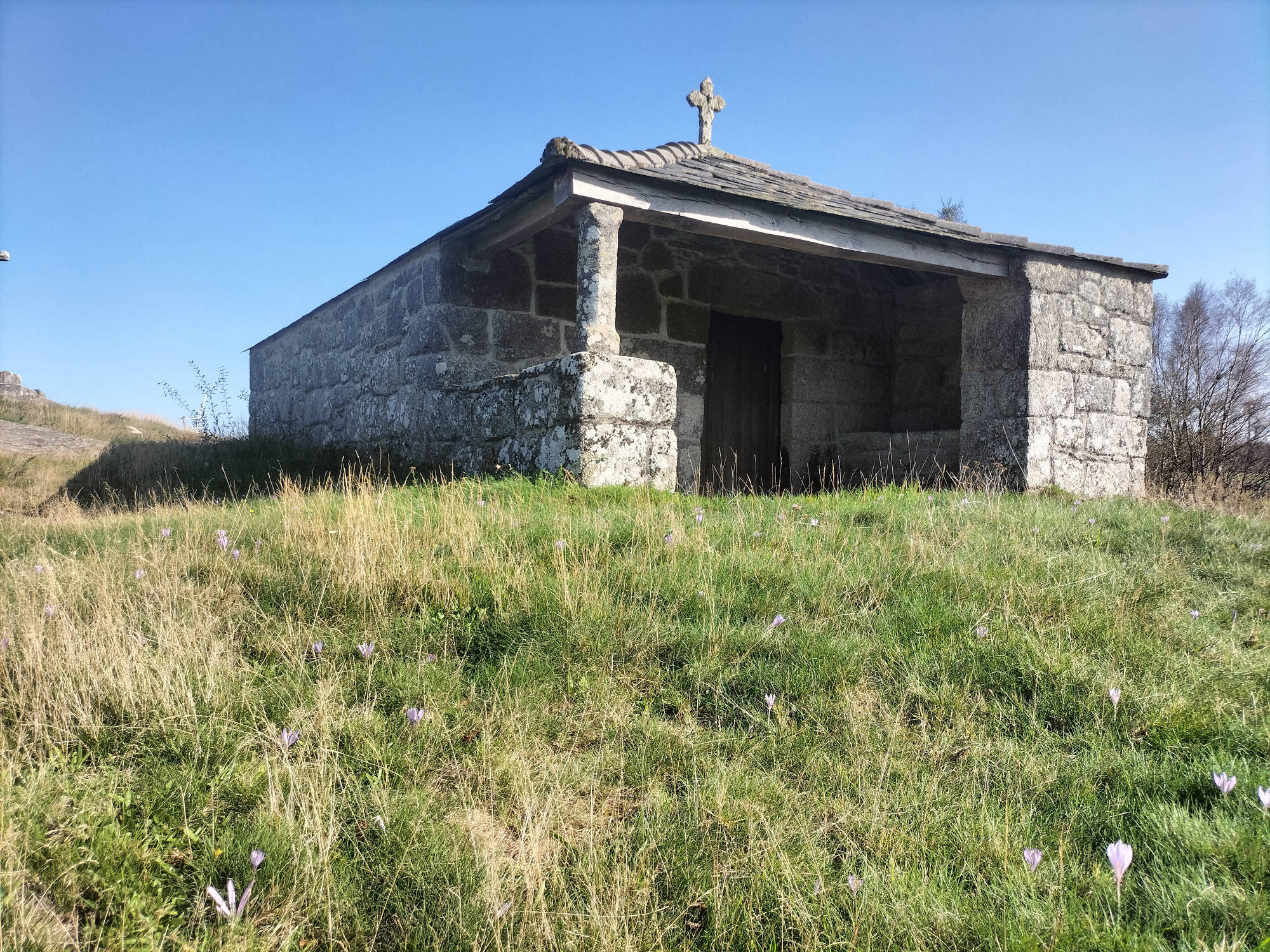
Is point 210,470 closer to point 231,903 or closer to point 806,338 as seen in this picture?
point 806,338

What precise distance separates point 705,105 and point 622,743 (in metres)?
7.89

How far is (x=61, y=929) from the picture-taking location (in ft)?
5.52

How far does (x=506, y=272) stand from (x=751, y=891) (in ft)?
22.0

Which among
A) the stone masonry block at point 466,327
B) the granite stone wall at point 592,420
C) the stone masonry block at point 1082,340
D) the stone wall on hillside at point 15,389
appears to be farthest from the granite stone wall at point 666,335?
the stone wall on hillside at point 15,389

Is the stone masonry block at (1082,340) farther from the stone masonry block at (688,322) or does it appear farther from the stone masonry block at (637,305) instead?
the stone masonry block at (637,305)

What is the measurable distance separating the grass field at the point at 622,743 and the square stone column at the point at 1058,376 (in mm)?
3607

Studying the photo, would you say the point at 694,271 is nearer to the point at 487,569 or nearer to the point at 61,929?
the point at 487,569

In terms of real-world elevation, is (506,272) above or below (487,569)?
above

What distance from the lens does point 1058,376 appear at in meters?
7.76

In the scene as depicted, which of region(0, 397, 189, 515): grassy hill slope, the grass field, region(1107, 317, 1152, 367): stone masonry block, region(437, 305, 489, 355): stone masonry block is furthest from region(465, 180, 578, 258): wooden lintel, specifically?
region(1107, 317, 1152, 367): stone masonry block

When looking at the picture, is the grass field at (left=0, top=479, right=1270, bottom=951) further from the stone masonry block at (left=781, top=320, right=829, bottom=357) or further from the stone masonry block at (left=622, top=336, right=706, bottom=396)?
the stone masonry block at (left=781, top=320, right=829, bottom=357)

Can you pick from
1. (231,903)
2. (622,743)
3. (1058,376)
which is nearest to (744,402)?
(1058,376)

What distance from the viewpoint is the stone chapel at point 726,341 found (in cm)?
614

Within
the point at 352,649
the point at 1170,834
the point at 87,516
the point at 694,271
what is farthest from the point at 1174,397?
the point at 87,516
